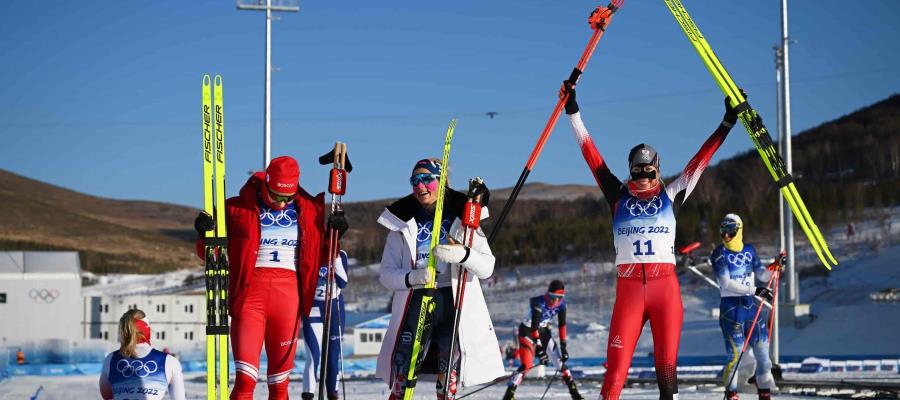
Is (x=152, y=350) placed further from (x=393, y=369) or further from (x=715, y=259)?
(x=715, y=259)

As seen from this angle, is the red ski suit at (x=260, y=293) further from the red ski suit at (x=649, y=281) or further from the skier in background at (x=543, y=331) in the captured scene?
the skier in background at (x=543, y=331)

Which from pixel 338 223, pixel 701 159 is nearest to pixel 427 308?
pixel 338 223


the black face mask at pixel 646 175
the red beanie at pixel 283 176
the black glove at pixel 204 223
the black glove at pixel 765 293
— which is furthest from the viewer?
the black glove at pixel 765 293

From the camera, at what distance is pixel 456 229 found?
327 inches

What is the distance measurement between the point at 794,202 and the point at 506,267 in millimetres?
83663

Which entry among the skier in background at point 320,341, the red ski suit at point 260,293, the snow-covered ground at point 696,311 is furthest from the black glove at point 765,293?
the red ski suit at point 260,293

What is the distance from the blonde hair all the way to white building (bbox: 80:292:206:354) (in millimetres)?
44791

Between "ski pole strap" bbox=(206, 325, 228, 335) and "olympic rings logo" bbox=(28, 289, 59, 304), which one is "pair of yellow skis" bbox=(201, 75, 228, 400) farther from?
"olympic rings logo" bbox=(28, 289, 59, 304)

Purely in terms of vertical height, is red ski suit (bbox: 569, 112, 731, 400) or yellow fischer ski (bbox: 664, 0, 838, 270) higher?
yellow fischer ski (bbox: 664, 0, 838, 270)

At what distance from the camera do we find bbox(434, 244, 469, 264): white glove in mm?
7766

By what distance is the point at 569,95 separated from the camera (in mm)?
9188

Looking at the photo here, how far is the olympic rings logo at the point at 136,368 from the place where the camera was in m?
A: 7.39

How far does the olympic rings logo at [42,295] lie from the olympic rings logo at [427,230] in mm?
43981

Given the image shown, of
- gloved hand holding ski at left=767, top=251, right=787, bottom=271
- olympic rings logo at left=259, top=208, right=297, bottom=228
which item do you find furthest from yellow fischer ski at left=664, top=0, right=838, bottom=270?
gloved hand holding ski at left=767, top=251, right=787, bottom=271
